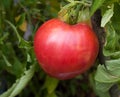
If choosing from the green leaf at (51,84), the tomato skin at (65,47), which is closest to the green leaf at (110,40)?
the tomato skin at (65,47)

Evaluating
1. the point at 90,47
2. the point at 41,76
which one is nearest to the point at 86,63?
the point at 90,47

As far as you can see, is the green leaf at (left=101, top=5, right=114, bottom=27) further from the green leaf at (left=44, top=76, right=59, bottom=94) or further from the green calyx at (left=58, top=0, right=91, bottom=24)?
→ the green leaf at (left=44, top=76, right=59, bottom=94)

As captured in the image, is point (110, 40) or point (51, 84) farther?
point (51, 84)

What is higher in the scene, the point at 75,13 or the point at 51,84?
the point at 75,13

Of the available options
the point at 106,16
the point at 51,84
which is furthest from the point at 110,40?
the point at 51,84

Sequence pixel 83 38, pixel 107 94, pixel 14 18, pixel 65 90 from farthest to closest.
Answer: pixel 65 90 → pixel 14 18 → pixel 107 94 → pixel 83 38

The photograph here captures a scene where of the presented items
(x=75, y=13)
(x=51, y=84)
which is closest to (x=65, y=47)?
(x=75, y=13)

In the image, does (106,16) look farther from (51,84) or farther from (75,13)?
(51,84)

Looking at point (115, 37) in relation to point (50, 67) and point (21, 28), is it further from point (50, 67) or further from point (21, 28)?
point (21, 28)

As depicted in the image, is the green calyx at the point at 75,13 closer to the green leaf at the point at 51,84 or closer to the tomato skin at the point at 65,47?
the tomato skin at the point at 65,47
